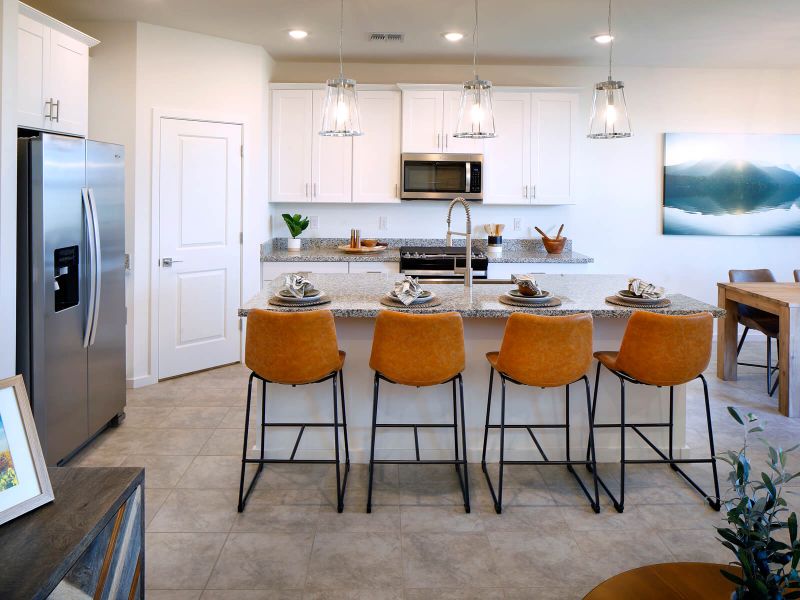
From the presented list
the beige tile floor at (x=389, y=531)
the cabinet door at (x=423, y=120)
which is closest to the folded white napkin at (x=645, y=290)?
the beige tile floor at (x=389, y=531)

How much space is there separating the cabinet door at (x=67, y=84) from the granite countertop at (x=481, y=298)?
1530 millimetres

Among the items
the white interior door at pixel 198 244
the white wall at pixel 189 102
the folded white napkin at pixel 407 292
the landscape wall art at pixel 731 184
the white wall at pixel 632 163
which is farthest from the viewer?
the landscape wall art at pixel 731 184

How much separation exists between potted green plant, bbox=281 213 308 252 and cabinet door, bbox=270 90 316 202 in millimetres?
181

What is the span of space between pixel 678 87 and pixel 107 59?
4849 millimetres

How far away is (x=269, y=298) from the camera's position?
126 inches

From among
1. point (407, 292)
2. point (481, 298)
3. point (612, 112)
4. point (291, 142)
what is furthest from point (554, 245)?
point (407, 292)

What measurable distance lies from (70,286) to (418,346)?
187 centimetres

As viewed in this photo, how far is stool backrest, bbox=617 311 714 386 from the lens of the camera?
111 inches

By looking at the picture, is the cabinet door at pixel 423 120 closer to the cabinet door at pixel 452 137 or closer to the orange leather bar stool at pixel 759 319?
the cabinet door at pixel 452 137

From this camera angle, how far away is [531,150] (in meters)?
5.74

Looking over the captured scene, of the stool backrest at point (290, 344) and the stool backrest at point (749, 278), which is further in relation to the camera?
→ the stool backrest at point (749, 278)

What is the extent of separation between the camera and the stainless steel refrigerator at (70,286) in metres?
3.06

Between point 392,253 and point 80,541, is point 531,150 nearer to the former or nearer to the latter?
point 392,253

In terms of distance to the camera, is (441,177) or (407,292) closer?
(407,292)
